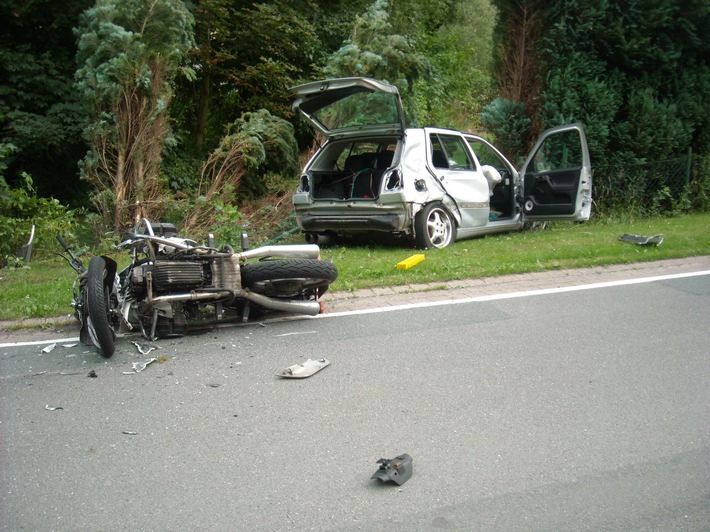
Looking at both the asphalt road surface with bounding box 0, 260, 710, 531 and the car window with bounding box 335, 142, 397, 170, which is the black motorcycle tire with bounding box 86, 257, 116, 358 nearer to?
the asphalt road surface with bounding box 0, 260, 710, 531

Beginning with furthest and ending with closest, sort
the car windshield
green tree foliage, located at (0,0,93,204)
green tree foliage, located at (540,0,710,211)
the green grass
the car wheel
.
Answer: green tree foliage, located at (0,0,93,204)
green tree foliage, located at (540,0,710,211)
the car wheel
the car windshield
the green grass

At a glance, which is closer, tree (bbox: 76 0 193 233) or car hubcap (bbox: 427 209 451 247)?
car hubcap (bbox: 427 209 451 247)

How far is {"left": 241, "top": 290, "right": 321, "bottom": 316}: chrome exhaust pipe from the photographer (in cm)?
609

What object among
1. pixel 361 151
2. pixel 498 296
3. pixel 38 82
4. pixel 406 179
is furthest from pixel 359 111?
pixel 38 82

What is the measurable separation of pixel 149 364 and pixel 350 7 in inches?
577

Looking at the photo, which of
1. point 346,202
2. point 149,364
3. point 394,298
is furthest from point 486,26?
point 149,364

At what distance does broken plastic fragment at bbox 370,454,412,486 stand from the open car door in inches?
297

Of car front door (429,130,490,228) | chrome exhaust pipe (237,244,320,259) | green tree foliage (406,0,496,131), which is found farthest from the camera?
green tree foliage (406,0,496,131)

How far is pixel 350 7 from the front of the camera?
58.1ft

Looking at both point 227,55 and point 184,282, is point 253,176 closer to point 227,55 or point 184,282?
point 227,55

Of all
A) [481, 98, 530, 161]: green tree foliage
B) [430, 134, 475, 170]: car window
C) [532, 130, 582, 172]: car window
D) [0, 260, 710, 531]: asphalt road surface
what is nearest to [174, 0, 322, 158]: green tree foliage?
[481, 98, 530, 161]: green tree foliage

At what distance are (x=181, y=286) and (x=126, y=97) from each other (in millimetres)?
6606

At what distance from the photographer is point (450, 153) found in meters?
10.4

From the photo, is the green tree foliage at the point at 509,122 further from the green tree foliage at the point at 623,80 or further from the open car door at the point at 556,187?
the open car door at the point at 556,187
